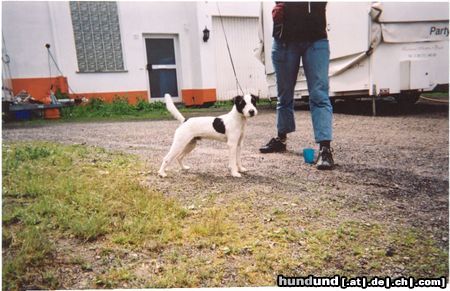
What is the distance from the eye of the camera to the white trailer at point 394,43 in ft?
10.9

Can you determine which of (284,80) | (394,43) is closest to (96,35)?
(394,43)

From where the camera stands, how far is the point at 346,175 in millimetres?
1623

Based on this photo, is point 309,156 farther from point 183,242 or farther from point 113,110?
point 113,110

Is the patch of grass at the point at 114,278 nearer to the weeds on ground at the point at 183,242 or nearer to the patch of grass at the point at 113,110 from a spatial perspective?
the weeds on ground at the point at 183,242

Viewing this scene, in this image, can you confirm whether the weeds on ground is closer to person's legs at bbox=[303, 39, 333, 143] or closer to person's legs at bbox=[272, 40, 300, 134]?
person's legs at bbox=[303, 39, 333, 143]

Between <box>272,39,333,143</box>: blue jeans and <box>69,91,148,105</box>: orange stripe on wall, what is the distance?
4672 millimetres

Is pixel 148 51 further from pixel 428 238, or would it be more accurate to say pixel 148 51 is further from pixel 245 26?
pixel 428 238

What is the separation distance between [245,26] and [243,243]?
6588 millimetres

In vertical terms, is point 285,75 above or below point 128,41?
below

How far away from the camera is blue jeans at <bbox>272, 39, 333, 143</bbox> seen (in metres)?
1.83

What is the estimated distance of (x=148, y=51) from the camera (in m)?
6.64

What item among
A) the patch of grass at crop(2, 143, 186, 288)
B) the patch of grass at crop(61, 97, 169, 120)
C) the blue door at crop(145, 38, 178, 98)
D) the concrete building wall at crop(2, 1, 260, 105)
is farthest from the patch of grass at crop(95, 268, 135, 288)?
the blue door at crop(145, 38, 178, 98)

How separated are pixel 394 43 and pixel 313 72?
6.85 feet

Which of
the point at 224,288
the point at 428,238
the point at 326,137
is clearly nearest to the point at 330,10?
the point at 326,137
